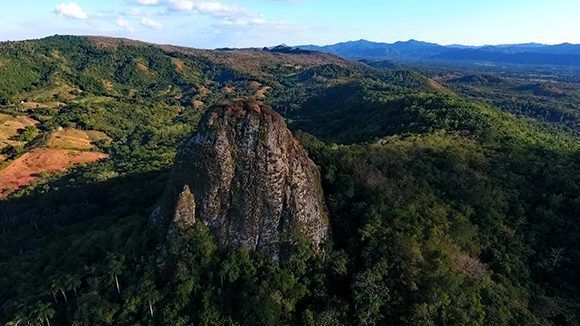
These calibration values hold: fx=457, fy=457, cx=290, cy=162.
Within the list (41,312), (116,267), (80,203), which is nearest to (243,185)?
(116,267)

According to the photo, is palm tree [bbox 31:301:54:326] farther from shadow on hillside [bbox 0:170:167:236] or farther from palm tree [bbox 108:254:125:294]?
shadow on hillside [bbox 0:170:167:236]

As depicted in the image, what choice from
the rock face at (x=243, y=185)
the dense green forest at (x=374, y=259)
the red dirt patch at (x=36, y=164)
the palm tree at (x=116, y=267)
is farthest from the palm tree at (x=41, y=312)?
the red dirt patch at (x=36, y=164)

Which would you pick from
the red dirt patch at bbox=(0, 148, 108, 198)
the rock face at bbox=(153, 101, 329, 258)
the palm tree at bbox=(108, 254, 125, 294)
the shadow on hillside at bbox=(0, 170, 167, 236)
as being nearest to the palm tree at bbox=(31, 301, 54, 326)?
the palm tree at bbox=(108, 254, 125, 294)

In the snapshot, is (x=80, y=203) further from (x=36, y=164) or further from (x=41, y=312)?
(x=36, y=164)

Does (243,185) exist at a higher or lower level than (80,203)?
higher

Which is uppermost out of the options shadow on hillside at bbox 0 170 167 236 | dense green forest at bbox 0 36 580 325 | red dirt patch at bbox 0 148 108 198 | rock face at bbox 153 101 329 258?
rock face at bbox 153 101 329 258

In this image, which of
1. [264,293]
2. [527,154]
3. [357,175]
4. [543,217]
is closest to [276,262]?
[264,293]

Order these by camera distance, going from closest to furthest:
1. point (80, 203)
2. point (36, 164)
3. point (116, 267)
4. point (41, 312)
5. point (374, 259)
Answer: point (41, 312) → point (374, 259) → point (116, 267) → point (80, 203) → point (36, 164)
